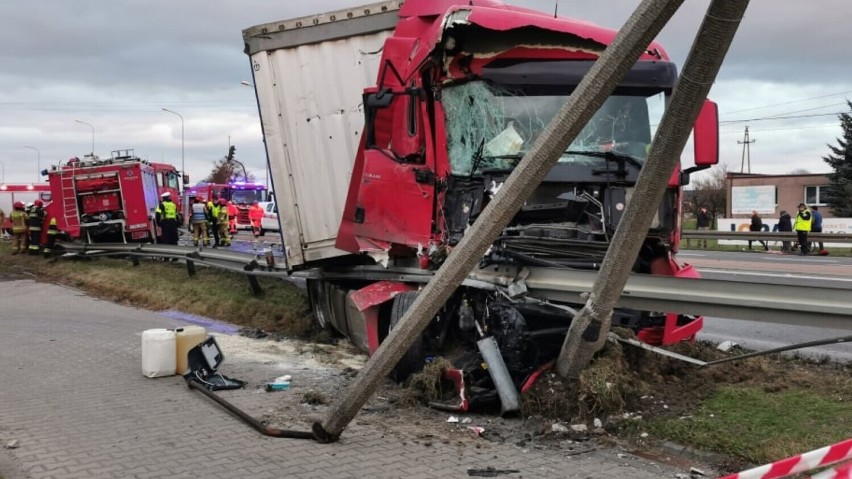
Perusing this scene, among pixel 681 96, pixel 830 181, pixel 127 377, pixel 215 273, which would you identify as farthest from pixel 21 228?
pixel 830 181

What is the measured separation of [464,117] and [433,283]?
86.9 inches

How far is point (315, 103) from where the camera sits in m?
8.89

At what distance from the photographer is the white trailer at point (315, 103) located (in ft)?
28.9

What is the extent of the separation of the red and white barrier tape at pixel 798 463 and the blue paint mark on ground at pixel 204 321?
7767 millimetres

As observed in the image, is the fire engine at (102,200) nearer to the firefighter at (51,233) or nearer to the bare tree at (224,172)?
the firefighter at (51,233)

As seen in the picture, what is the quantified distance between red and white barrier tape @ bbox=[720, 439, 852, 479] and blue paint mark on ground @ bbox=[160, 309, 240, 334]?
306 inches

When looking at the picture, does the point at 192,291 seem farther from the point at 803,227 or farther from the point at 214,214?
the point at 803,227

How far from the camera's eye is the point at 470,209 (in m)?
6.12

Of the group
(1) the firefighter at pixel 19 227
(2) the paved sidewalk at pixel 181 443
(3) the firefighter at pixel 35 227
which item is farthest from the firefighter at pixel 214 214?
(2) the paved sidewalk at pixel 181 443

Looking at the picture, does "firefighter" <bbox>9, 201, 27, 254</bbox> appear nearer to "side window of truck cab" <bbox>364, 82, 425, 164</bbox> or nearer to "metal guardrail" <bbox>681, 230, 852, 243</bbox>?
"side window of truck cab" <bbox>364, 82, 425, 164</bbox>

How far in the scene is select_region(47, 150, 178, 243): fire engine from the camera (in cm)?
1912

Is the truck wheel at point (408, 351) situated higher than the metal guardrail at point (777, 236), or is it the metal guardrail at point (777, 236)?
the truck wheel at point (408, 351)

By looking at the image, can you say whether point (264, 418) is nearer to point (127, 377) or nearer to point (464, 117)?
point (127, 377)

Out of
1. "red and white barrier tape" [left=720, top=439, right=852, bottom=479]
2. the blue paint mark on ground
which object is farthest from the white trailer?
"red and white barrier tape" [left=720, top=439, right=852, bottom=479]
